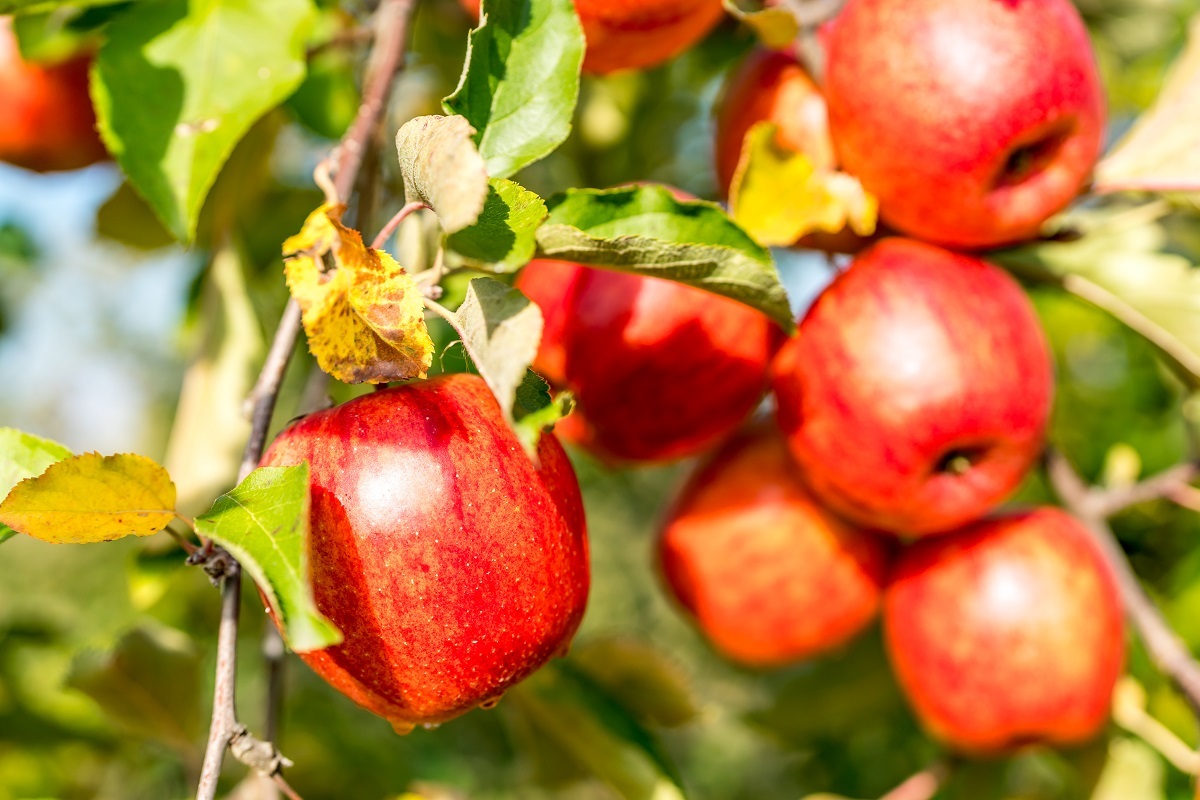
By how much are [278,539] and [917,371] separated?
0.60 metres

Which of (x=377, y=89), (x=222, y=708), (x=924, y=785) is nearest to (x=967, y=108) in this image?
(x=377, y=89)

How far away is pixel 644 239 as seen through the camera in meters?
0.60

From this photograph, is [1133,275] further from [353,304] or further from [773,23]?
[353,304]

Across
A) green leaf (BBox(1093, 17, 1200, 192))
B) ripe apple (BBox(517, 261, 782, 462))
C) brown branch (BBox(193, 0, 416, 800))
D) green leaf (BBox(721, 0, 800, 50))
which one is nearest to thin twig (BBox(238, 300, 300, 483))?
brown branch (BBox(193, 0, 416, 800))

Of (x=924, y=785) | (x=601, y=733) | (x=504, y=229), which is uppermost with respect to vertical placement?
(x=504, y=229)

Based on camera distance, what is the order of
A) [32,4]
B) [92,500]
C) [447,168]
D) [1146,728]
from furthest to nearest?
[1146,728] < [32,4] < [92,500] < [447,168]

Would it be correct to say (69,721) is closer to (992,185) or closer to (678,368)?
(678,368)

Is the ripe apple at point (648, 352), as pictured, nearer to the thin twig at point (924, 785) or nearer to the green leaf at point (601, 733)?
the green leaf at point (601, 733)

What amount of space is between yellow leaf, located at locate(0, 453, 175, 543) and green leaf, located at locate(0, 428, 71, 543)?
2.1 inches

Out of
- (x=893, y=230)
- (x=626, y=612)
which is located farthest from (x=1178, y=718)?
(x=626, y=612)

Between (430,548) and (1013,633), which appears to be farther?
(1013,633)

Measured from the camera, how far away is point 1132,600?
42.9 inches

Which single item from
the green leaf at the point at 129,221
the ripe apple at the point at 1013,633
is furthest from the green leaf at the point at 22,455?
the ripe apple at the point at 1013,633

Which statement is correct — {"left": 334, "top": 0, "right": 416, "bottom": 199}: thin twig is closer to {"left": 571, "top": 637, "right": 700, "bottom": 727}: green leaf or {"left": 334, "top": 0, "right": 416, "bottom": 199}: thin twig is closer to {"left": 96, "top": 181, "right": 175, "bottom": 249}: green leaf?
{"left": 96, "top": 181, "right": 175, "bottom": 249}: green leaf
